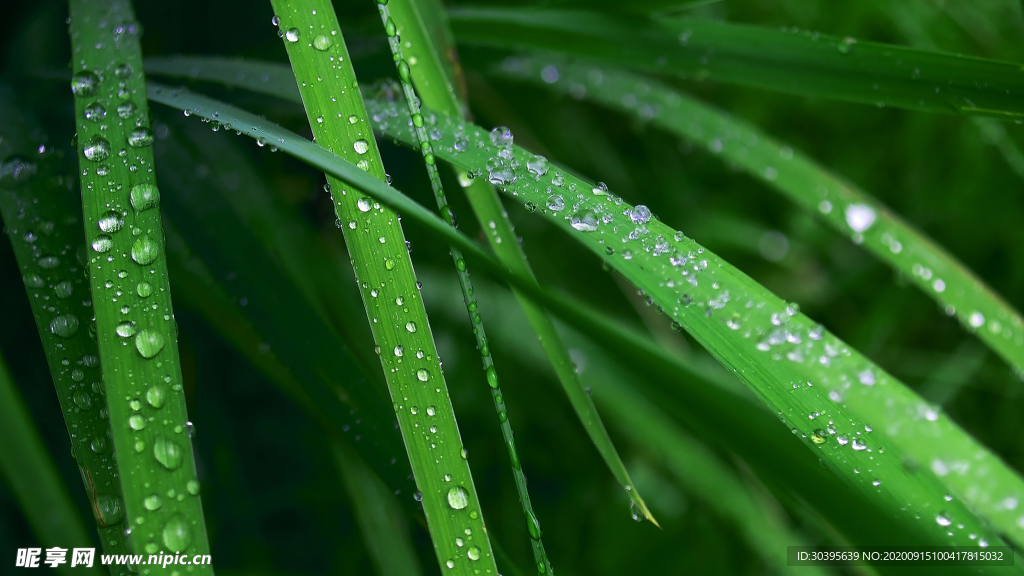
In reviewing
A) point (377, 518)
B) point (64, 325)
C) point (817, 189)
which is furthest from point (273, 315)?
point (817, 189)

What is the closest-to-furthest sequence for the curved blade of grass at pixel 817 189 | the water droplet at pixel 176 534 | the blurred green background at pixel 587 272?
1. the water droplet at pixel 176 534
2. the curved blade of grass at pixel 817 189
3. the blurred green background at pixel 587 272

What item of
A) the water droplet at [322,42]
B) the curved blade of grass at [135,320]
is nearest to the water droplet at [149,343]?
the curved blade of grass at [135,320]

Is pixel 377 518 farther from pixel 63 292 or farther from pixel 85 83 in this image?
pixel 85 83

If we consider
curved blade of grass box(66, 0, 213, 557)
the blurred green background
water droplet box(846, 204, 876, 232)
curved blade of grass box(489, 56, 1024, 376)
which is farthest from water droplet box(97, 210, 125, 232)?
water droplet box(846, 204, 876, 232)

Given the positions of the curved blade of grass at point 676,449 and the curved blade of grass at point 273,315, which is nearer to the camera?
the curved blade of grass at point 273,315

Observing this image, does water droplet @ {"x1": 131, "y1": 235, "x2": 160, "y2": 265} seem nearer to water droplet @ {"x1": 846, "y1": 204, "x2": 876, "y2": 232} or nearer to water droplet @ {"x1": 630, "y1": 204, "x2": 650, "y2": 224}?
water droplet @ {"x1": 630, "y1": 204, "x2": 650, "y2": 224}

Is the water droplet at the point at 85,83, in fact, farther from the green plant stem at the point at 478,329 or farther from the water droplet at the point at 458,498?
the water droplet at the point at 458,498
